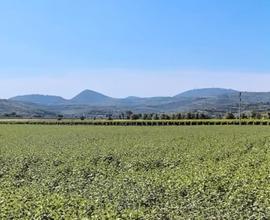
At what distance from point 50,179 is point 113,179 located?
3.47m

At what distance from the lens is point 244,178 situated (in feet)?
73.0

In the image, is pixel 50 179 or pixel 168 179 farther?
pixel 50 179

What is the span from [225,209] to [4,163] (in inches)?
869

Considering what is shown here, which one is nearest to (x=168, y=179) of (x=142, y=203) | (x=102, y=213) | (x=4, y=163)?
(x=142, y=203)

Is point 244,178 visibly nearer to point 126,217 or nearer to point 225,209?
point 225,209

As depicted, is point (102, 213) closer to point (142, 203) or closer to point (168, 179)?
point (142, 203)

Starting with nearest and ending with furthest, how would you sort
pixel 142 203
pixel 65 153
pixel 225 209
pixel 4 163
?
pixel 225 209 → pixel 142 203 → pixel 4 163 → pixel 65 153

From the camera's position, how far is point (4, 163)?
35.5 meters

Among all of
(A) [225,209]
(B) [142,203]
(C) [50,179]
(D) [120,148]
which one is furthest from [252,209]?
(D) [120,148]

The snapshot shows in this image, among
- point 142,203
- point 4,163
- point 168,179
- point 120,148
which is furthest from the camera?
point 120,148

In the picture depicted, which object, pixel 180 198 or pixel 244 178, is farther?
pixel 244 178

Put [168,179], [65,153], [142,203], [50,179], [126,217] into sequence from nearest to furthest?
[126,217]
[142,203]
[168,179]
[50,179]
[65,153]

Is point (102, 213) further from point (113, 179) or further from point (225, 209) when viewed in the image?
point (113, 179)

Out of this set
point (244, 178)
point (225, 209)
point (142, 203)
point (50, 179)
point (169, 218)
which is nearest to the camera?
point (169, 218)
